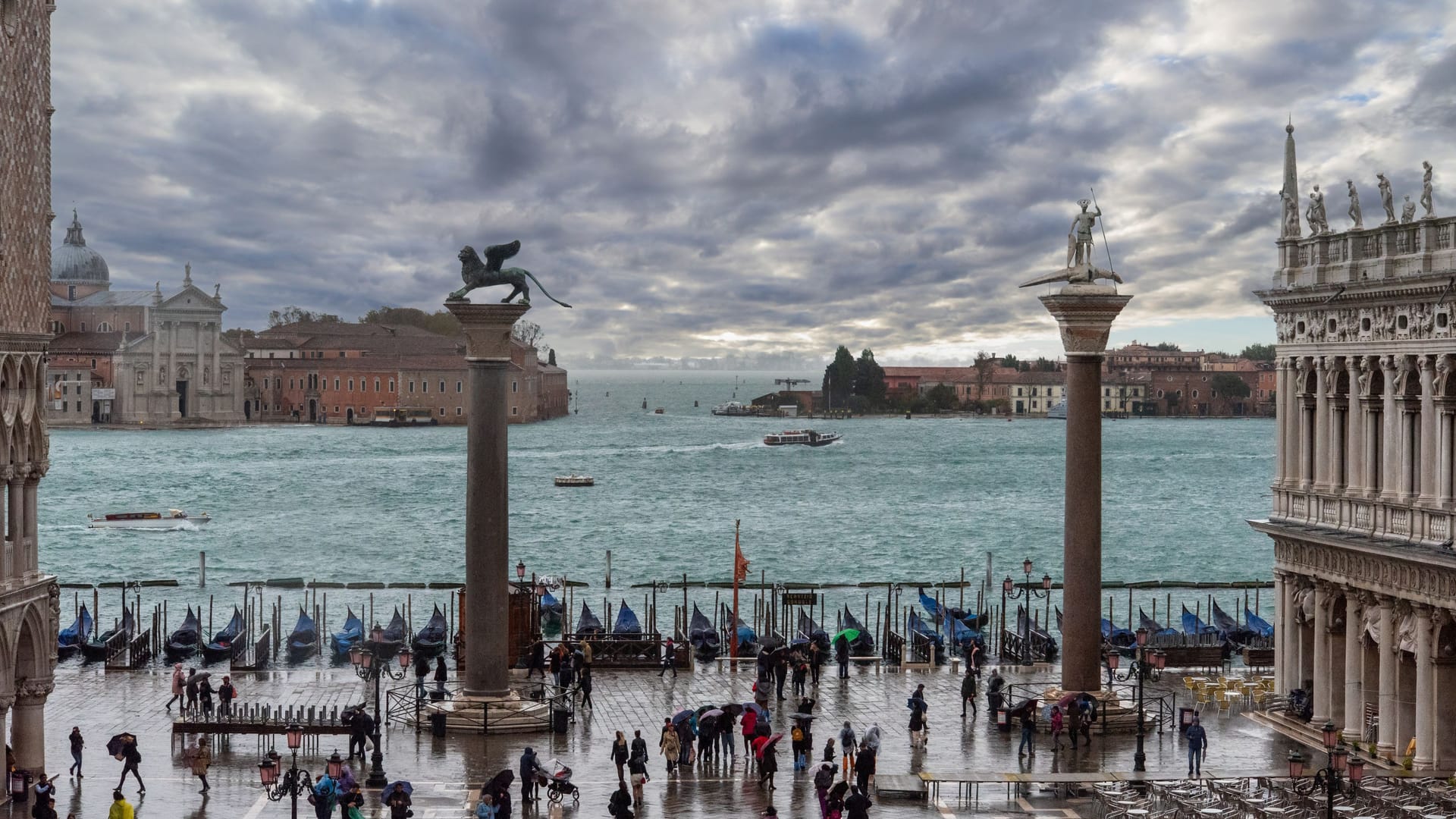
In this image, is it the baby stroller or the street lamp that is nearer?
the street lamp

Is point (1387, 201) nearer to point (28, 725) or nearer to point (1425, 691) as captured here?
point (1425, 691)

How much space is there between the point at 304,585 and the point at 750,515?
43830mm

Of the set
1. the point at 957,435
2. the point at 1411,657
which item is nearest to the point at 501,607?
the point at 1411,657

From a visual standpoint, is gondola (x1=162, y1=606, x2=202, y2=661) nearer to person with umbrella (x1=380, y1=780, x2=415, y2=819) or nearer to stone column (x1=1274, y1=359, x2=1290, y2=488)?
person with umbrella (x1=380, y1=780, x2=415, y2=819)

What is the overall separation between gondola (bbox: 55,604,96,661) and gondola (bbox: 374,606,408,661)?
697 centimetres

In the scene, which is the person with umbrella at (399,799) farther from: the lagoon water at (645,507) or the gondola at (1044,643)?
the lagoon water at (645,507)

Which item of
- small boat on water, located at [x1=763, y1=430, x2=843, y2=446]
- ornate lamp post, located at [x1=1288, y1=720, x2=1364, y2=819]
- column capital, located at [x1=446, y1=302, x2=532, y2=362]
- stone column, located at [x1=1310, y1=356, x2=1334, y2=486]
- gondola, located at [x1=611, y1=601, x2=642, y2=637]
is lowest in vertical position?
gondola, located at [x1=611, y1=601, x2=642, y2=637]

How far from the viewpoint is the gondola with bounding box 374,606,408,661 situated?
130 feet

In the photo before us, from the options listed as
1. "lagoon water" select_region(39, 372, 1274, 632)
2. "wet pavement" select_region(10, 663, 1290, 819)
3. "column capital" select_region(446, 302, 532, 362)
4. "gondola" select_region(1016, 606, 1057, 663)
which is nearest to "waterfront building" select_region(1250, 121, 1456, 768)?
"wet pavement" select_region(10, 663, 1290, 819)

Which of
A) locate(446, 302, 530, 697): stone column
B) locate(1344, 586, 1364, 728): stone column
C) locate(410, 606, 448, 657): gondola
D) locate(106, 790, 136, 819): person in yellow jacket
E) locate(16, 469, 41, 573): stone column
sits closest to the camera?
locate(106, 790, 136, 819): person in yellow jacket

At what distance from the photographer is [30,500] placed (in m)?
21.5

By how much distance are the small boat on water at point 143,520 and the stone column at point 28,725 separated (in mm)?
68739

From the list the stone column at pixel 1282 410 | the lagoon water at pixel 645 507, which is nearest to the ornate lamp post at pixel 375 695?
the stone column at pixel 1282 410

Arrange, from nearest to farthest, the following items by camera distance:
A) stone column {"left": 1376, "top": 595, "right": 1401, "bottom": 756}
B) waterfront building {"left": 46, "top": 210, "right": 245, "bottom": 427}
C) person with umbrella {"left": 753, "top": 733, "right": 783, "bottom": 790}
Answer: person with umbrella {"left": 753, "top": 733, "right": 783, "bottom": 790} < stone column {"left": 1376, "top": 595, "right": 1401, "bottom": 756} < waterfront building {"left": 46, "top": 210, "right": 245, "bottom": 427}
